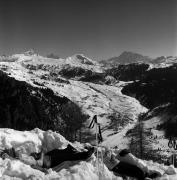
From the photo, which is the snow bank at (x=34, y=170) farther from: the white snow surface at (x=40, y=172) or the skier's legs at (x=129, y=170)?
the skier's legs at (x=129, y=170)

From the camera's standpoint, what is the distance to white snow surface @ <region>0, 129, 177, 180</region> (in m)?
41.6

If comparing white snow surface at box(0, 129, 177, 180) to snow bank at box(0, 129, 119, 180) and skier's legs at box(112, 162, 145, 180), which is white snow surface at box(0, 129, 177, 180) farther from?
skier's legs at box(112, 162, 145, 180)

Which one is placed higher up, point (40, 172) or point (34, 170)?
point (34, 170)

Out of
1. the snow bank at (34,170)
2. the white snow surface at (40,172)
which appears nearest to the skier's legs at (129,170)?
the white snow surface at (40,172)

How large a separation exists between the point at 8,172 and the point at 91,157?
1109 centimetres

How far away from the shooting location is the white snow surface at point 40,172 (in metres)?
41.6

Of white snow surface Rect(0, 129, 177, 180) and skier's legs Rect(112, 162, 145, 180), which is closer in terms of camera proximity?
white snow surface Rect(0, 129, 177, 180)

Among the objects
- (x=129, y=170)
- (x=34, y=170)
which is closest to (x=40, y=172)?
(x=34, y=170)

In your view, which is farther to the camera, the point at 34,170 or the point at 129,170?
the point at 129,170

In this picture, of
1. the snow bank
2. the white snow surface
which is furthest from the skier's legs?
the snow bank

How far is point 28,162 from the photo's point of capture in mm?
45375

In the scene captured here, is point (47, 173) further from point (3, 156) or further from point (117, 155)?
point (117, 155)

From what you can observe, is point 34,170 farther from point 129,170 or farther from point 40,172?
point 129,170

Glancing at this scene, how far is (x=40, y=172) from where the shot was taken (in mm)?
42969
